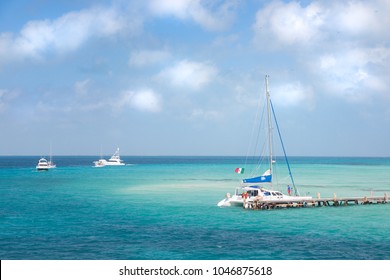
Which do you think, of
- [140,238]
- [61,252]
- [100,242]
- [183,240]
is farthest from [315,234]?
[61,252]

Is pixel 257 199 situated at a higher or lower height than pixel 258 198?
lower

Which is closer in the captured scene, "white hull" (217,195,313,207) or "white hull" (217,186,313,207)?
"white hull" (217,195,313,207)

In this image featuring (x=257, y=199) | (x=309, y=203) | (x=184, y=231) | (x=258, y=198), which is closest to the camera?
(x=184, y=231)

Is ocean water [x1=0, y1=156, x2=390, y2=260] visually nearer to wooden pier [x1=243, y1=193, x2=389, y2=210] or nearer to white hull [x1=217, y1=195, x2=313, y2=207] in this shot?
wooden pier [x1=243, y1=193, x2=389, y2=210]

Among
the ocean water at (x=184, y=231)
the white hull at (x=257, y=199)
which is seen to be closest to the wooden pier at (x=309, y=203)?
the white hull at (x=257, y=199)

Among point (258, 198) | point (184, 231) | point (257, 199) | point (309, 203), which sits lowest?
point (184, 231)

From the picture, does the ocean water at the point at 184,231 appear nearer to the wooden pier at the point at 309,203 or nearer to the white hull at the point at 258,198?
the wooden pier at the point at 309,203

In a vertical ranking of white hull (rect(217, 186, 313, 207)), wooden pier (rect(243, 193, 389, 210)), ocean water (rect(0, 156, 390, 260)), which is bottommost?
ocean water (rect(0, 156, 390, 260))

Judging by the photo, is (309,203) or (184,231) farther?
(309,203)

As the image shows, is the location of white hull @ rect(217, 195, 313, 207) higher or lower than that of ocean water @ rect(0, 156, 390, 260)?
higher

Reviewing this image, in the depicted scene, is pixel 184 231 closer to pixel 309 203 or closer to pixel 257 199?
pixel 257 199

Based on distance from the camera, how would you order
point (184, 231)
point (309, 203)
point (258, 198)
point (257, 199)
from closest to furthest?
point (184, 231) → point (257, 199) → point (258, 198) → point (309, 203)

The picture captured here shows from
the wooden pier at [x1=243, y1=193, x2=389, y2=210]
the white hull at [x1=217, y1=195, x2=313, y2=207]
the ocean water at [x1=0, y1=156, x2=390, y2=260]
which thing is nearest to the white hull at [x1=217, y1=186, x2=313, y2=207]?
the white hull at [x1=217, y1=195, x2=313, y2=207]

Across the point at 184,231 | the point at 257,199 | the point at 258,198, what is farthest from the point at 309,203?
the point at 184,231
